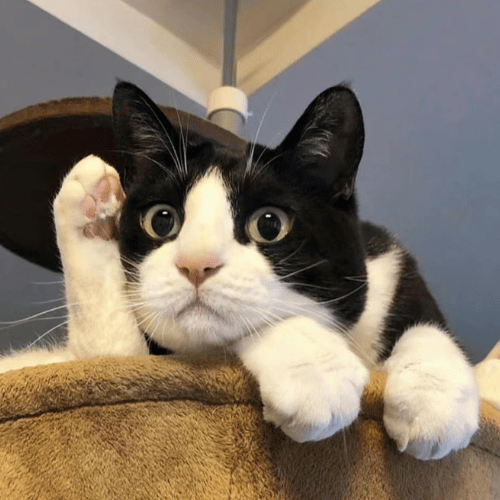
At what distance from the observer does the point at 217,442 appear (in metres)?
0.54

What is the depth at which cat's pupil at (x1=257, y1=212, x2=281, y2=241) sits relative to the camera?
0.77m

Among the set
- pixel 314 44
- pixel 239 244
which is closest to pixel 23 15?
pixel 314 44

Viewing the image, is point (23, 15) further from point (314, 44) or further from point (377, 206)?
point (377, 206)

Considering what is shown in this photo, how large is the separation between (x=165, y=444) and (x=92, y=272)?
1.16 ft

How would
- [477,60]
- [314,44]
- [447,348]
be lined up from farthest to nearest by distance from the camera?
[314,44]
[477,60]
[447,348]

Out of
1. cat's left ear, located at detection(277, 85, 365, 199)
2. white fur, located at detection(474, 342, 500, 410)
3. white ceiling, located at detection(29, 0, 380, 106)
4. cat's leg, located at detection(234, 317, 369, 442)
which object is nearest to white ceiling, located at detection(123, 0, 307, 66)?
white ceiling, located at detection(29, 0, 380, 106)

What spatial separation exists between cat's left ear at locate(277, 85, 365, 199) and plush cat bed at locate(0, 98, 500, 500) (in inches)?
15.1

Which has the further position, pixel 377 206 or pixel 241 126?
pixel 377 206

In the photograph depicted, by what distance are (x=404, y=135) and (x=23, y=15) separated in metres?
1.11

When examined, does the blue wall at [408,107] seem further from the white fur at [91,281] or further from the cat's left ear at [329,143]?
the white fur at [91,281]

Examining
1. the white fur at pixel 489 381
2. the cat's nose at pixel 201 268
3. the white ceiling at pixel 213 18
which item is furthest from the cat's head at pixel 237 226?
the white ceiling at pixel 213 18

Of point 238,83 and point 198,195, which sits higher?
point 238,83

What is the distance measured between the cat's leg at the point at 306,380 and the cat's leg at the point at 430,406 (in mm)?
41

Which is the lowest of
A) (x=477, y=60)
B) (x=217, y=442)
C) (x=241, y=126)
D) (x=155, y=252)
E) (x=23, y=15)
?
(x=217, y=442)
